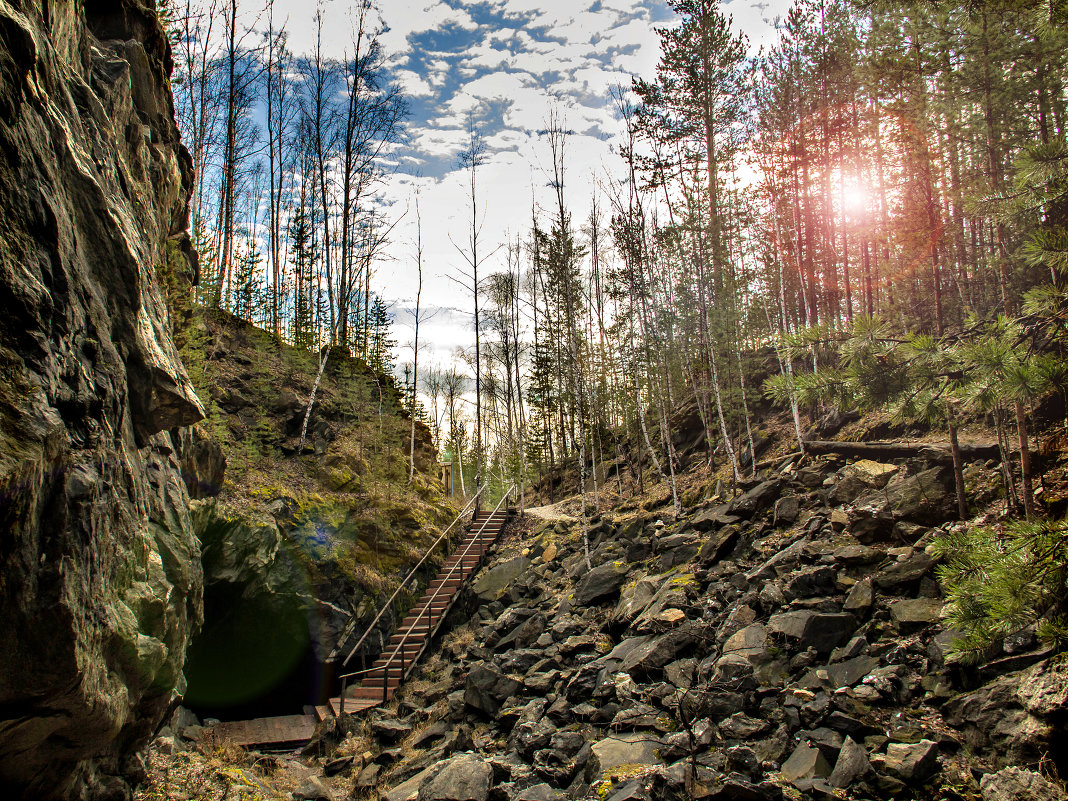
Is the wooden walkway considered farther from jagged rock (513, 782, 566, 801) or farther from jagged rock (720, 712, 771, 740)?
jagged rock (720, 712, 771, 740)

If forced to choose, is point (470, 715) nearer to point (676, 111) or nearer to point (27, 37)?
point (27, 37)

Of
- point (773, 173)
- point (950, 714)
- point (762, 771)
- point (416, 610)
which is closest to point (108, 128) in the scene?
point (762, 771)

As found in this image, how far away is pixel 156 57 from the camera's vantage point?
7.25 m

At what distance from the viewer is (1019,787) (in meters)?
3.19

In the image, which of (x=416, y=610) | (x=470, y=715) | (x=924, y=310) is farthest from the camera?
(x=924, y=310)

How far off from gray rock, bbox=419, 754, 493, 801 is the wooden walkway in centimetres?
431

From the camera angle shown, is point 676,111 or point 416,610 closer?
point 416,610

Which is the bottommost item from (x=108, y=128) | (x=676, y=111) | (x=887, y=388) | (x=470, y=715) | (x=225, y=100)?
(x=470, y=715)

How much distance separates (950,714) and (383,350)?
19.8m

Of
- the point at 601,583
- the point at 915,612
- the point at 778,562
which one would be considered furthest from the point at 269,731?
the point at 915,612

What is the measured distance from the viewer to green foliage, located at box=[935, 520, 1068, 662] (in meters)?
2.68

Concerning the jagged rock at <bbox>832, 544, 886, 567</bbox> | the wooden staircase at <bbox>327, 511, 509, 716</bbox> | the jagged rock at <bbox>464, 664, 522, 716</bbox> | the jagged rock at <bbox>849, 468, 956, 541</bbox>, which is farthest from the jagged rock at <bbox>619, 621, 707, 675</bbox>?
the wooden staircase at <bbox>327, 511, 509, 716</bbox>

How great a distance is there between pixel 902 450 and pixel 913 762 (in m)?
5.33

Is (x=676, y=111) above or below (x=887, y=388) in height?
above
